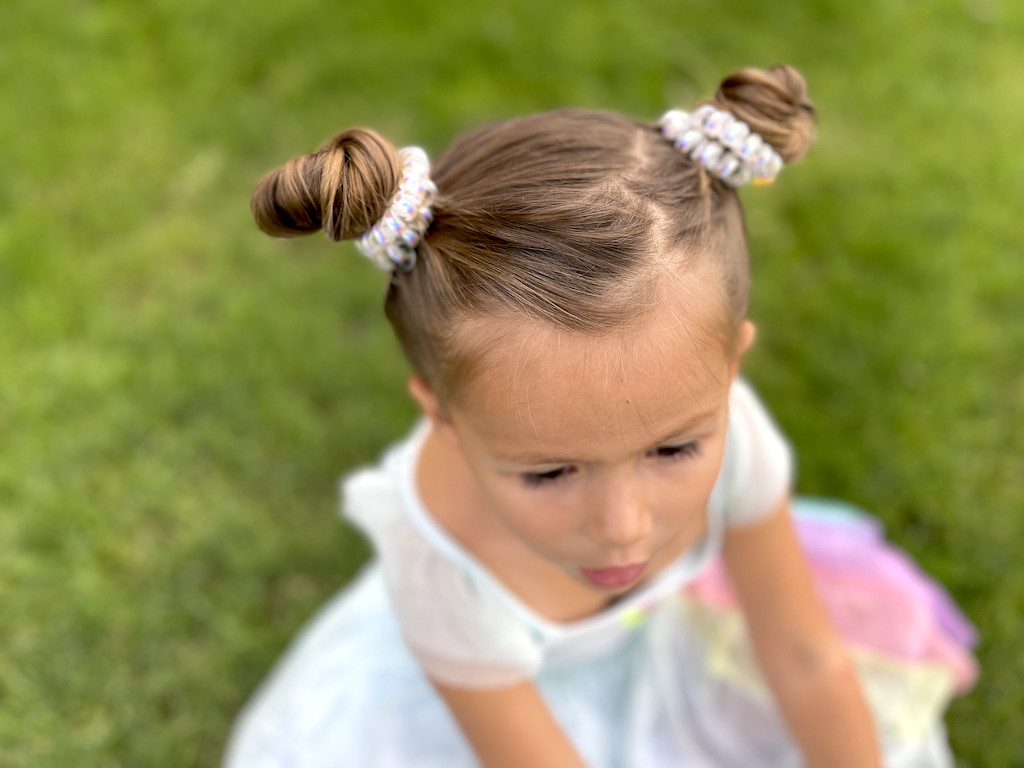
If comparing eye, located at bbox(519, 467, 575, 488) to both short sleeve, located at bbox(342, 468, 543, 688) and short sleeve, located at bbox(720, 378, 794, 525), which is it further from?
short sleeve, located at bbox(720, 378, 794, 525)

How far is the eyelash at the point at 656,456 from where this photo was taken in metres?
1.09

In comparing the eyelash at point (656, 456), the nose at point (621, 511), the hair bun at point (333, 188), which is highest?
the hair bun at point (333, 188)

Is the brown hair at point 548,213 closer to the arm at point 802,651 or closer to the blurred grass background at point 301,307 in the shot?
the arm at point 802,651

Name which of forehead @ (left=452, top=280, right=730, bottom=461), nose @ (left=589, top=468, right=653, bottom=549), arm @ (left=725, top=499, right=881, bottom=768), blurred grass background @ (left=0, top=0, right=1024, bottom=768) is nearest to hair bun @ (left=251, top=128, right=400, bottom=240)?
forehead @ (left=452, top=280, right=730, bottom=461)

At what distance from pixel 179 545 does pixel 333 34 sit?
210cm

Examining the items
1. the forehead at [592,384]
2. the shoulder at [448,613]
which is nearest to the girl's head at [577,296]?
the forehead at [592,384]

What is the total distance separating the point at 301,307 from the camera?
106 inches

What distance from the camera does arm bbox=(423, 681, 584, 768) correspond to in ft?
4.47

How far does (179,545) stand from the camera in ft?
7.33

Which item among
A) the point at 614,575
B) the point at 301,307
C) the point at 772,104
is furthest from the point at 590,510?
the point at 301,307

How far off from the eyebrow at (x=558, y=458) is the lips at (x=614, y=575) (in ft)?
0.64

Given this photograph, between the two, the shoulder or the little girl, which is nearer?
the little girl

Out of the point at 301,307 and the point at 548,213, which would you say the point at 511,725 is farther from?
the point at 301,307

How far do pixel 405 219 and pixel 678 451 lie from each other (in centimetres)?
45
